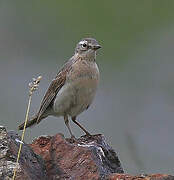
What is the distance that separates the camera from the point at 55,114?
10.4 meters

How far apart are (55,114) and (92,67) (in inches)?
35.3

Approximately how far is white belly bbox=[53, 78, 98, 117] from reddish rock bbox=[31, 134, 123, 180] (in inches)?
72.0

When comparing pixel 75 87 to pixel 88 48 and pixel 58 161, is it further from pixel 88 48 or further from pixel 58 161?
pixel 58 161

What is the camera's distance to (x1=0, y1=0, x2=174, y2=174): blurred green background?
13.0 meters

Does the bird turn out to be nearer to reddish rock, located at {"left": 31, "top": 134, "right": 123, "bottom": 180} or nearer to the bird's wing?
the bird's wing

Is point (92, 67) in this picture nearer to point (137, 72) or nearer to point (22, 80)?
point (22, 80)

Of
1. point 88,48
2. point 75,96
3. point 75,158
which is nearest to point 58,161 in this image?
point 75,158

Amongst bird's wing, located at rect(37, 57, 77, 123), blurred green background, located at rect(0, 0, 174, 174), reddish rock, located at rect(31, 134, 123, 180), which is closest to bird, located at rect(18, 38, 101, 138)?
bird's wing, located at rect(37, 57, 77, 123)

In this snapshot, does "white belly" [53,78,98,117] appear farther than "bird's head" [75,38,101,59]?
No

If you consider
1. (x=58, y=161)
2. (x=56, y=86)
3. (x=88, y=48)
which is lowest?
(x=58, y=161)

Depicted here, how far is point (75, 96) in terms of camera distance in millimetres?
9930

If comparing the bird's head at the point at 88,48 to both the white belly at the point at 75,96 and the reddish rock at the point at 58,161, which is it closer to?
the white belly at the point at 75,96

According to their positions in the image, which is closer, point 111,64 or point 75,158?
point 75,158

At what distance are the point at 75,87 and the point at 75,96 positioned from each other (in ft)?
0.39
